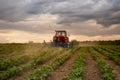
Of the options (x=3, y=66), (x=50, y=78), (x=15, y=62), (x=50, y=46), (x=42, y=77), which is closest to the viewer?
(x=42, y=77)

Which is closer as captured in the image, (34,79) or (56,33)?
(34,79)

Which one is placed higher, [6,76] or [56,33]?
[56,33]

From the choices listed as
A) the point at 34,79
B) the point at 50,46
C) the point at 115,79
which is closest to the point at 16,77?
the point at 34,79

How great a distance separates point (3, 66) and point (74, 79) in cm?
638

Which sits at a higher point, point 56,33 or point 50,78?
point 56,33

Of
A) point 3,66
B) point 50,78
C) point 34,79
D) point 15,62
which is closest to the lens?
point 34,79

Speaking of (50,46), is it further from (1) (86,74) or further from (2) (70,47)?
(1) (86,74)

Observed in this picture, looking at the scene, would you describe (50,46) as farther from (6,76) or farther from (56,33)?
(6,76)

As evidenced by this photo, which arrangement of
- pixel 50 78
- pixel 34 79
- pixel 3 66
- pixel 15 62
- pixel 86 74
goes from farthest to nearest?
pixel 15 62 → pixel 3 66 → pixel 86 74 → pixel 50 78 → pixel 34 79

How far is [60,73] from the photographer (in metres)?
14.1

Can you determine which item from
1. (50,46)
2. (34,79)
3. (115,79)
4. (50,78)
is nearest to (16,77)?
(50,78)

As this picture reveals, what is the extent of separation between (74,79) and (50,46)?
83.5ft

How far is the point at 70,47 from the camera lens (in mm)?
38500

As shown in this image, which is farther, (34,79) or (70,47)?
(70,47)
